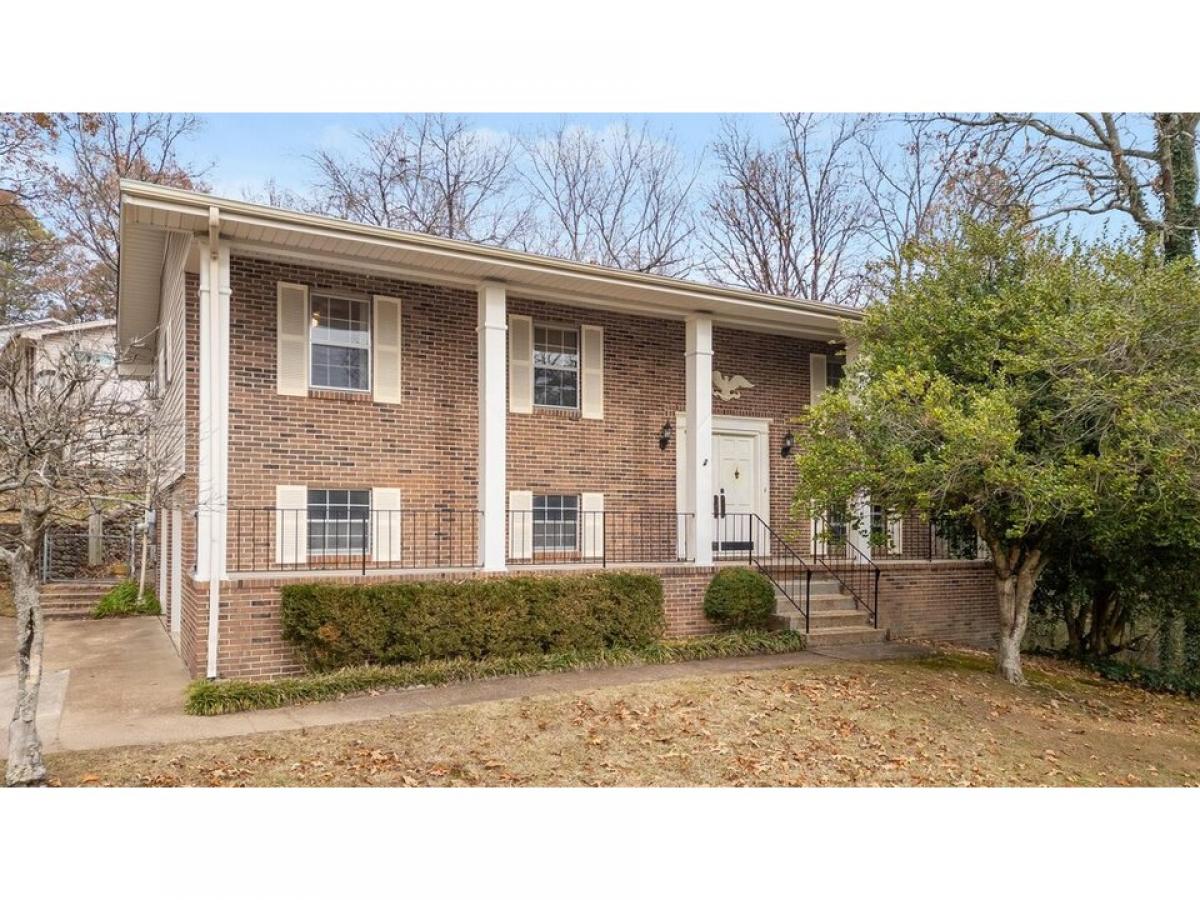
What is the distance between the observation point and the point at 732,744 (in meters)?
7.13

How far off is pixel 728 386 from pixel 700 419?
194cm

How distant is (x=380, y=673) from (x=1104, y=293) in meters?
8.20

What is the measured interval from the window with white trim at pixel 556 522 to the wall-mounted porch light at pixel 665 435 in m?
1.59

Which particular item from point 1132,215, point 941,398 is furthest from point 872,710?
point 1132,215

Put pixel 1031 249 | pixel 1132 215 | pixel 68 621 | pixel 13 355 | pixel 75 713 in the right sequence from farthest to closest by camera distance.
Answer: pixel 1132 215 < pixel 68 621 < pixel 1031 249 < pixel 75 713 < pixel 13 355

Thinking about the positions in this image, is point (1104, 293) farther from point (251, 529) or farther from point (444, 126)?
point (444, 126)

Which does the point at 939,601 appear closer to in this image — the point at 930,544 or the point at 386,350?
the point at 930,544

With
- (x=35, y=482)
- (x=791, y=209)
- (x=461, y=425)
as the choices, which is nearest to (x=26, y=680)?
(x=35, y=482)

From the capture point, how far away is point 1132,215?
52.8 ft

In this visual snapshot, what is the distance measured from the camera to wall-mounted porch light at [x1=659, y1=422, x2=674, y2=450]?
12.8 meters

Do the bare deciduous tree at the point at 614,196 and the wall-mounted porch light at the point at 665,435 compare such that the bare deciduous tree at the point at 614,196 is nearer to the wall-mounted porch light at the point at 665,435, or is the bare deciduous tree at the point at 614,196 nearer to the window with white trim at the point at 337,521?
the wall-mounted porch light at the point at 665,435

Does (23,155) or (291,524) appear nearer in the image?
(291,524)

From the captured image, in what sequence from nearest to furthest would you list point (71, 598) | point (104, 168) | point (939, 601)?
1. point (939, 601)
2. point (71, 598)
3. point (104, 168)

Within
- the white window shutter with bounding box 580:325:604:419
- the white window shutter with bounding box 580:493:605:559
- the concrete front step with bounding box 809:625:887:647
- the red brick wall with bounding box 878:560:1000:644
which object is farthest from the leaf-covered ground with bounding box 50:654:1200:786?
the white window shutter with bounding box 580:325:604:419
